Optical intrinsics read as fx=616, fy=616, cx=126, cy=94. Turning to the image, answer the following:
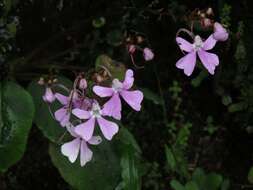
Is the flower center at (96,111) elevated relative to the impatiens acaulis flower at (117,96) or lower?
lower

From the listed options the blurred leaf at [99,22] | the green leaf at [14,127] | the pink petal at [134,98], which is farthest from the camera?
the blurred leaf at [99,22]

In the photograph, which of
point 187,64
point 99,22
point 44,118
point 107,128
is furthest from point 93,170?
point 99,22

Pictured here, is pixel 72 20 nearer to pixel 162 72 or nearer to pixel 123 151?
pixel 162 72

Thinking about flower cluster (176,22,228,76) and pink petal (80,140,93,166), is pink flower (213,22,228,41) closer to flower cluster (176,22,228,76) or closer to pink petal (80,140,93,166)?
flower cluster (176,22,228,76)

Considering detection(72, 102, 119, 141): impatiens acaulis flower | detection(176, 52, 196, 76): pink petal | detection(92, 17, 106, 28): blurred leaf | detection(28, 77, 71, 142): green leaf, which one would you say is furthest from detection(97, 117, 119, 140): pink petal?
detection(92, 17, 106, 28): blurred leaf

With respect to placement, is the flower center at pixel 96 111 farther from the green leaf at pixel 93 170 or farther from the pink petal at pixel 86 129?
the green leaf at pixel 93 170

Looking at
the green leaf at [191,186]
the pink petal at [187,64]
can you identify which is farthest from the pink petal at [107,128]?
the green leaf at [191,186]

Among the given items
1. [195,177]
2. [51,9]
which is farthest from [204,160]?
[51,9]
